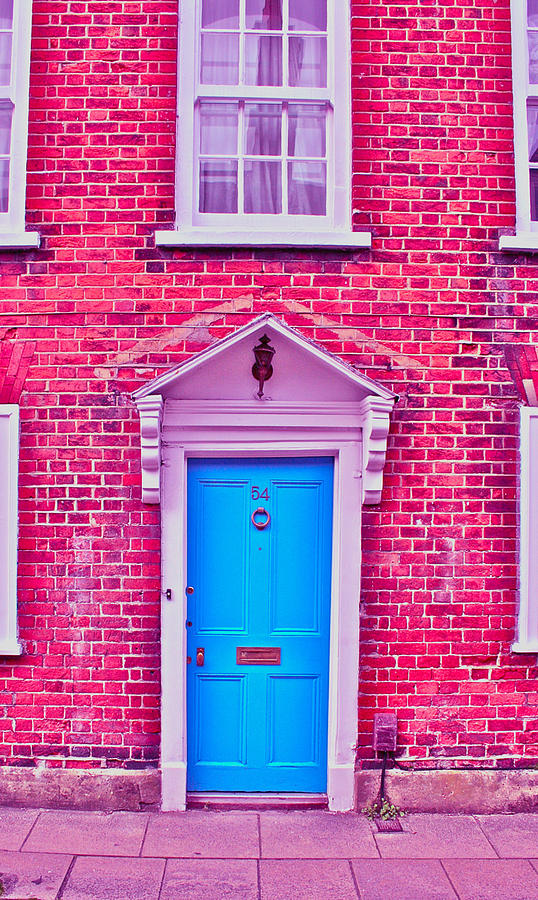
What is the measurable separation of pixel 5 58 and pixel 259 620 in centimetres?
426

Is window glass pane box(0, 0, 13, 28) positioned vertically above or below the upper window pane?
above

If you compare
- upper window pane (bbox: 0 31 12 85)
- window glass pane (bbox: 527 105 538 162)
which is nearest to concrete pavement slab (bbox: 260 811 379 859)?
window glass pane (bbox: 527 105 538 162)

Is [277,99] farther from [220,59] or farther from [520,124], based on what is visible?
[520,124]

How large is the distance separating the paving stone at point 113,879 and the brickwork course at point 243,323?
2.29 ft

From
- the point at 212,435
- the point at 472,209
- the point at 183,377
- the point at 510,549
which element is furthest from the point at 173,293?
the point at 510,549

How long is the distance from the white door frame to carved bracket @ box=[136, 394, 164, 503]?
0.13 metres

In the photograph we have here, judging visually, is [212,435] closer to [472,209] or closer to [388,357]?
[388,357]

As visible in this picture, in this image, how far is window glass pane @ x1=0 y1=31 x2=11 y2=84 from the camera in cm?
511

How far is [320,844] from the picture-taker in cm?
439

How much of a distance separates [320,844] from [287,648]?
1186mm

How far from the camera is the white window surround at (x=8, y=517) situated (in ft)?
15.8

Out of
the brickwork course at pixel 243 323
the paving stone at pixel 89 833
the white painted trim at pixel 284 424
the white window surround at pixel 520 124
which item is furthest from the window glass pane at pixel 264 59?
the paving stone at pixel 89 833

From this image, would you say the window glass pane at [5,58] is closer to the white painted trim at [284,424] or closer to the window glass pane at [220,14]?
the window glass pane at [220,14]

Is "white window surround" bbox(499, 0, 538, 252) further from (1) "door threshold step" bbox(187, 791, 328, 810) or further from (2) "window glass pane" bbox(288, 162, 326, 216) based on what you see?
(1) "door threshold step" bbox(187, 791, 328, 810)
